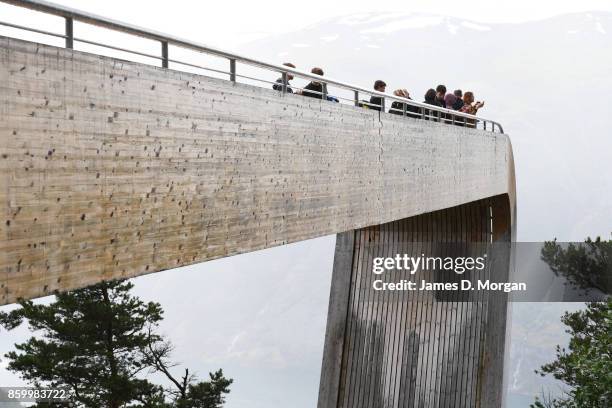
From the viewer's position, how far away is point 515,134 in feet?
399

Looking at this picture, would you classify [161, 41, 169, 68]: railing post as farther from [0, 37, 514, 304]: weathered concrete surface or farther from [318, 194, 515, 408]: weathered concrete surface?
[318, 194, 515, 408]: weathered concrete surface

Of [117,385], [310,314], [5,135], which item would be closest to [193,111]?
[5,135]

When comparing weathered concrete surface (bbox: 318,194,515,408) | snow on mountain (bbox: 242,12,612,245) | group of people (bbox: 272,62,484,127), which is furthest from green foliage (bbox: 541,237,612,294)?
snow on mountain (bbox: 242,12,612,245)

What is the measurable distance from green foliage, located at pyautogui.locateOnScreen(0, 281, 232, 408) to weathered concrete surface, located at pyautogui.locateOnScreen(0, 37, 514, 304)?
973 centimetres

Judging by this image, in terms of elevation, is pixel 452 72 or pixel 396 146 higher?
pixel 452 72

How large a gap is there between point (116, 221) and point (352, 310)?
1103 cm

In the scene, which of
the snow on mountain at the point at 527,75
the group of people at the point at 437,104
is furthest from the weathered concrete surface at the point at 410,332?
the snow on mountain at the point at 527,75

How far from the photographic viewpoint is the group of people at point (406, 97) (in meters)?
6.10

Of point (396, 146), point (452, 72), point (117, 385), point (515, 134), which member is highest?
point (452, 72)

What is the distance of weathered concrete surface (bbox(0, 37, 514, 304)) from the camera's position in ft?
10.6

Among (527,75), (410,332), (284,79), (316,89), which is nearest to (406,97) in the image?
(316,89)

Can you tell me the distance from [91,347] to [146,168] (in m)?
12.0

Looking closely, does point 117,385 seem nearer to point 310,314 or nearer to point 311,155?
point 311,155

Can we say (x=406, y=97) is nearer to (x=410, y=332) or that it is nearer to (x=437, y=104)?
(x=437, y=104)
